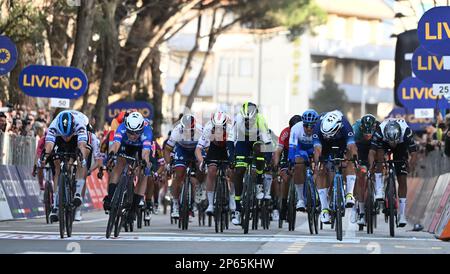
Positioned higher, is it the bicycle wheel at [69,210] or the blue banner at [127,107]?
the blue banner at [127,107]

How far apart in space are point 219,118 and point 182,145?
1.47m

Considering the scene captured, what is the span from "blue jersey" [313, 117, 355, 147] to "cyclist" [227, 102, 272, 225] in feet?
4.30

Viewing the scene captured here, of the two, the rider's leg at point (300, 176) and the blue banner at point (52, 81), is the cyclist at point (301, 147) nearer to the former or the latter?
the rider's leg at point (300, 176)

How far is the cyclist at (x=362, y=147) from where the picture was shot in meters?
20.4

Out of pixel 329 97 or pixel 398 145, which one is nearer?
pixel 398 145

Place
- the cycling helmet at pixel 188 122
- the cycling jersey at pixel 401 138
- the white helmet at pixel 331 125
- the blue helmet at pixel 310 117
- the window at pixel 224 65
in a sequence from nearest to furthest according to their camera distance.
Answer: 1. the white helmet at pixel 331 125
2. the blue helmet at pixel 310 117
3. the cycling jersey at pixel 401 138
4. the cycling helmet at pixel 188 122
5. the window at pixel 224 65

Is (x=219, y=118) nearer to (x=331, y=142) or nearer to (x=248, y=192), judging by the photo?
(x=248, y=192)

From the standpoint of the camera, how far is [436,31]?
1950 centimetres

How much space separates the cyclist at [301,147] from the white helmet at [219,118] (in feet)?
3.89

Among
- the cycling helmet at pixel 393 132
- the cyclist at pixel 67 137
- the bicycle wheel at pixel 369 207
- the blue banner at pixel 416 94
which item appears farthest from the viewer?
the blue banner at pixel 416 94

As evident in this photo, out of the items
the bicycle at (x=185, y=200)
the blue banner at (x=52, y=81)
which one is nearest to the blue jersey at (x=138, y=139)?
the bicycle at (x=185, y=200)

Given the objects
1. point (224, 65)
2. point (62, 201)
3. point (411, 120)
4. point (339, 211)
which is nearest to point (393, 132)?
point (339, 211)
